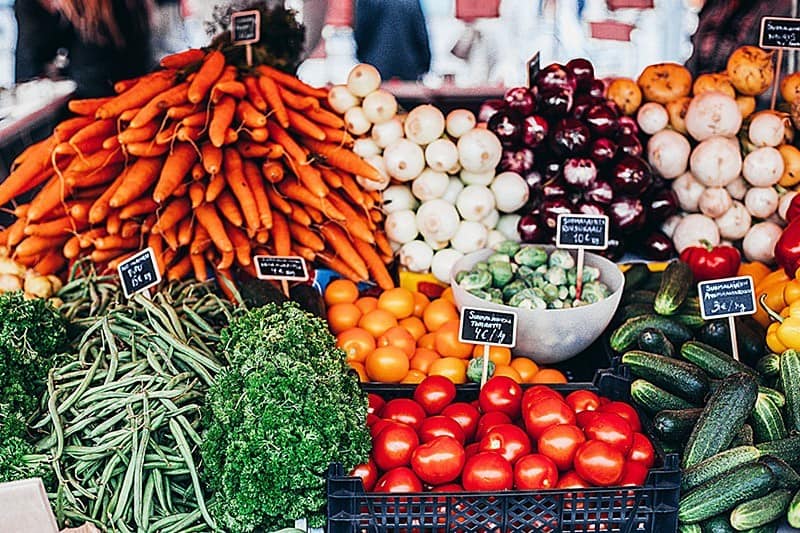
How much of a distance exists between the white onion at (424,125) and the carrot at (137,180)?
96cm

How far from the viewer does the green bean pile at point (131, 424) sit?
2.08 meters

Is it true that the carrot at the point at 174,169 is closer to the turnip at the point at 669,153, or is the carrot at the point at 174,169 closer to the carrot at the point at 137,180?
the carrot at the point at 137,180

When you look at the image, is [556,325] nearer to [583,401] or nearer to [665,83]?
[583,401]

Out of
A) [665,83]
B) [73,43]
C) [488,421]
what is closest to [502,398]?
[488,421]

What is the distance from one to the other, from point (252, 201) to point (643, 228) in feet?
5.20

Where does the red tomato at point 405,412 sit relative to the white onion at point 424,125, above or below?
below

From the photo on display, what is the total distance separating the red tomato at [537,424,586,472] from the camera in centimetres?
215

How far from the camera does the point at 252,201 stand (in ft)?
10.4

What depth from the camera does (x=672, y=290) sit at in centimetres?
295

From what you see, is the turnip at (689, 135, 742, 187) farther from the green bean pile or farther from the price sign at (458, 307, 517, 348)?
the green bean pile

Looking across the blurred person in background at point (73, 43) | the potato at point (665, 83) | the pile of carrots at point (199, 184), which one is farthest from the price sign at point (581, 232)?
the blurred person in background at point (73, 43)

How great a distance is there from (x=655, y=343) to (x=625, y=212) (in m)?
0.76

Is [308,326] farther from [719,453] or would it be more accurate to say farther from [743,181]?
[743,181]

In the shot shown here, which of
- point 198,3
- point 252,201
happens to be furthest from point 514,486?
point 198,3
